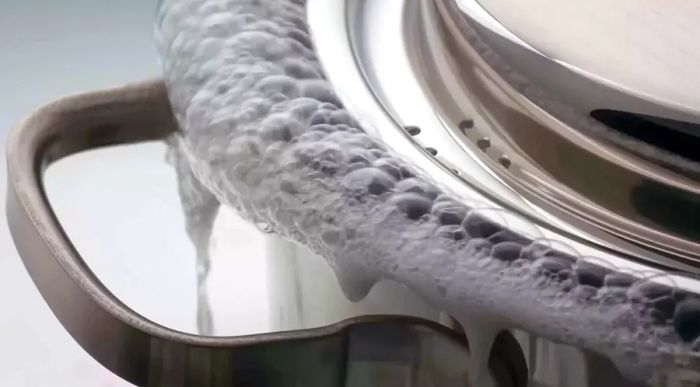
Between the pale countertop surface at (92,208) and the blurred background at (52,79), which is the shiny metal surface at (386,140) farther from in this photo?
the blurred background at (52,79)

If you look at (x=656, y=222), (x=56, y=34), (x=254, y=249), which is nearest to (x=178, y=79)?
(x=656, y=222)

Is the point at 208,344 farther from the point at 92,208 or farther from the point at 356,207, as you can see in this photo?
the point at 92,208

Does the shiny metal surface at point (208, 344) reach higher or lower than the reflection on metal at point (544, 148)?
lower

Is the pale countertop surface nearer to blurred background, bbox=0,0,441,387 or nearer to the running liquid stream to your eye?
blurred background, bbox=0,0,441,387

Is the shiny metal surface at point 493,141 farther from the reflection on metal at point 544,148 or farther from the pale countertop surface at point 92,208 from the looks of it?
the pale countertop surface at point 92,208

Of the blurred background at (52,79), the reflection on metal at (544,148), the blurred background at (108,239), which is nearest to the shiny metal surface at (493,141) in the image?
the reflection on metal at (544,148)

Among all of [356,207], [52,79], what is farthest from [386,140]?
[52,79]

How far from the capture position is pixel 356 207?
0.31 m

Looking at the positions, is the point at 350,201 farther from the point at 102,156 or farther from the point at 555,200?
the point at 102,156

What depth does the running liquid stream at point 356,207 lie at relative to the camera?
0.28m

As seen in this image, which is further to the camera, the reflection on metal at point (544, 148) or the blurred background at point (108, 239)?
the blurred background at point (108, 239)

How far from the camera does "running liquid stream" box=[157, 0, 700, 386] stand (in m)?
0.28

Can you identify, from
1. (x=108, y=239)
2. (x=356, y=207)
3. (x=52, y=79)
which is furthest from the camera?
(x=52, y=79)

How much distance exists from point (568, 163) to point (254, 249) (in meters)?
0.41
